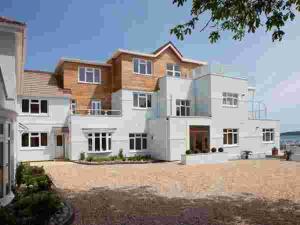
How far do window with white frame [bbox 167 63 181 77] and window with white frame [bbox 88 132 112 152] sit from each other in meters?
9.44

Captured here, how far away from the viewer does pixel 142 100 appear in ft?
90.4

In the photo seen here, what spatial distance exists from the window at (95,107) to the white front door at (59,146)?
398 centimetres

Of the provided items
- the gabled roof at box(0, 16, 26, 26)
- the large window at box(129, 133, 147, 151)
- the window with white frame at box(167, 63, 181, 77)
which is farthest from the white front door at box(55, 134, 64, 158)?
the gabled roof at box(0, 16, 26, 26)

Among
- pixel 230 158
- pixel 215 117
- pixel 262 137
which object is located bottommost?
pixel 230 158

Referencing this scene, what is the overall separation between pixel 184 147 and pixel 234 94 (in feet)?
27.3

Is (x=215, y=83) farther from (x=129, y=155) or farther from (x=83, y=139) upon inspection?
(x=83, y=139)

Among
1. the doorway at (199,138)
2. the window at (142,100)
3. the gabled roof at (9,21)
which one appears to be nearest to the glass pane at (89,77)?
the window at (142,100)

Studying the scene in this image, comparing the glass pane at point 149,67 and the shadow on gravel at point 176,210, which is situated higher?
the glass pane at point 149,67

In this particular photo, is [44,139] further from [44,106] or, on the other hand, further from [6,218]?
[6,218]

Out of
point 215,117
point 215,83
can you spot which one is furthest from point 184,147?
point 215,83

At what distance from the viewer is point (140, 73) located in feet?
90.4

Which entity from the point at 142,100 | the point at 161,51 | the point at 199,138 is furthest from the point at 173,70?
the point at 199,138

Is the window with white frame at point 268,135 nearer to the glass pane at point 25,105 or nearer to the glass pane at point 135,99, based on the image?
the glass pane at point 135,99

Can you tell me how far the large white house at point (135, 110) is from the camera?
24422 mm
